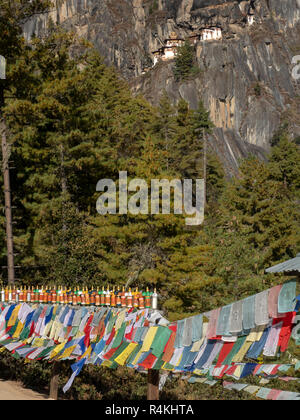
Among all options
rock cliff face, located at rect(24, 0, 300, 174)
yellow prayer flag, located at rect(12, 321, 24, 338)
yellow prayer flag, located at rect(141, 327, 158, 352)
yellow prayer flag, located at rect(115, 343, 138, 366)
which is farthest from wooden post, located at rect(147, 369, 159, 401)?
rock cliff face, located at rect(24, 0, 300, 174)

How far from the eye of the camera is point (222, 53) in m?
92.0

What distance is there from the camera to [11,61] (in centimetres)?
2183

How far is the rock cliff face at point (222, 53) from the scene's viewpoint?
8669 cm

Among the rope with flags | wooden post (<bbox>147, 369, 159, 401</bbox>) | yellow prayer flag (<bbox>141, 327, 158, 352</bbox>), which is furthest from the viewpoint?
wooden post (<bbox>147, 369, 159, 401</bbox>)

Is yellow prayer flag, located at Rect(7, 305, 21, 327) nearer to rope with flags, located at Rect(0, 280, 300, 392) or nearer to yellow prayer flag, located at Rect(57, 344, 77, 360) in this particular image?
rope with flags, located at Rect(0, 280, 300, 392)

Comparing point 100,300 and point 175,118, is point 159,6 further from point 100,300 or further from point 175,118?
point 100,300

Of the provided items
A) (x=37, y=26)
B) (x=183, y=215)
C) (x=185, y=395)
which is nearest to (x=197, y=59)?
(x=37, y=26)

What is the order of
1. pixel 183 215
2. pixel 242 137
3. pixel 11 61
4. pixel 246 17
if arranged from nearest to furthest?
pixel 11 61 < pixel 183 215 < pixel 242 137 < pixel 246 17

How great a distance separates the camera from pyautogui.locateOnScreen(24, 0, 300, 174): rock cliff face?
8669 centimetres

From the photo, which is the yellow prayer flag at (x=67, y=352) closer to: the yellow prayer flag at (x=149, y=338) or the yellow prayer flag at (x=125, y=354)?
the yellow prayer flag at (x=125, y=354)

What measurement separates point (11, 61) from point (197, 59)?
73.5m

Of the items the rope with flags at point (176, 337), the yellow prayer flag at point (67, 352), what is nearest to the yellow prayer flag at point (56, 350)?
the rope with flags at point (176, 337)

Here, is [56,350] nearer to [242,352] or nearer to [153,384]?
[153,384]

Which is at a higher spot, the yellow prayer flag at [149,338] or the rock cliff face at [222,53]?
the rock cliff face at [222,53]
